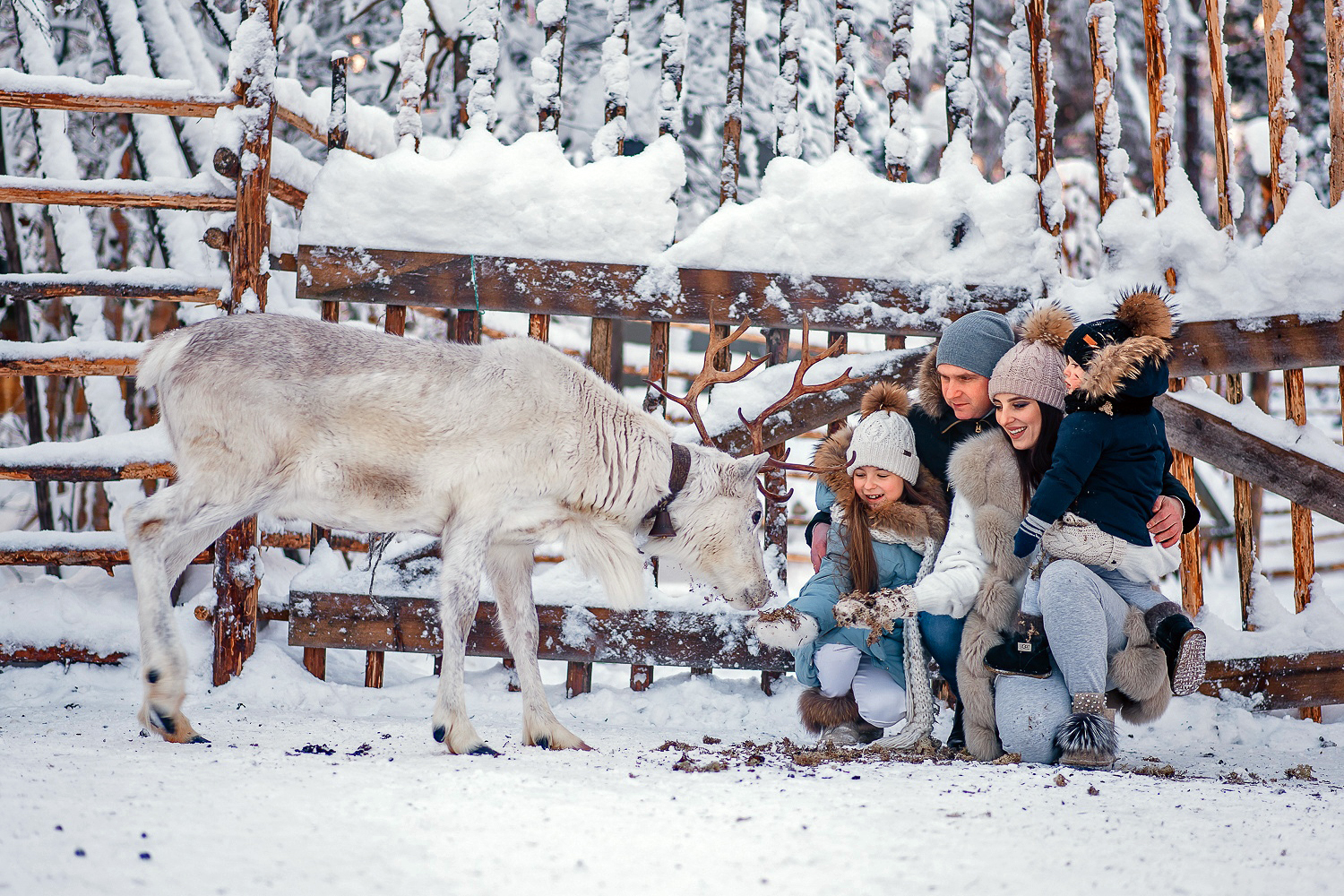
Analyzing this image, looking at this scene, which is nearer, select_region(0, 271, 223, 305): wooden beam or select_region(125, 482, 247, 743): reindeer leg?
select_region(125, 482, 247, 743): reindeer leg

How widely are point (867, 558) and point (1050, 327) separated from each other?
3.18 ft

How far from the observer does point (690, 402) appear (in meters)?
3.64

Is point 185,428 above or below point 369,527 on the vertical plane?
above

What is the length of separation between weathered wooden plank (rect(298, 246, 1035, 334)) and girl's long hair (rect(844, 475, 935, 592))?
0.95 metres

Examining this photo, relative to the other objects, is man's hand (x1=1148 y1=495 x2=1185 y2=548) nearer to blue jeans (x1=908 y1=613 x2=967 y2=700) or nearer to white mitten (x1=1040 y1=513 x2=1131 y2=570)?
white mitten (x1=1040 y1=513 x2=1131 y2=570)

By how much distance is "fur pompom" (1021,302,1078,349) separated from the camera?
3184 millimetres

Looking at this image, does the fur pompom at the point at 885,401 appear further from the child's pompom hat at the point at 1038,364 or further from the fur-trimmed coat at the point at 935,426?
the child's pompom hat at the point at 1038,364

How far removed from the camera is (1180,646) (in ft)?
9.52

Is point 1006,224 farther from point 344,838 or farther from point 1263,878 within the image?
point 344,838

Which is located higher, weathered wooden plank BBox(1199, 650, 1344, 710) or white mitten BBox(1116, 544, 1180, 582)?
white mitten BBox(1116, 544, 1180, 582)

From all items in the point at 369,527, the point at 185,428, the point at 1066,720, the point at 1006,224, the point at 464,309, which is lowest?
the point at 1066,720

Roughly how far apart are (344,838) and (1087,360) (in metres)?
2.45

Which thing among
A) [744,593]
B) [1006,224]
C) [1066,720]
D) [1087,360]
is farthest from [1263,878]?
[1006,224]

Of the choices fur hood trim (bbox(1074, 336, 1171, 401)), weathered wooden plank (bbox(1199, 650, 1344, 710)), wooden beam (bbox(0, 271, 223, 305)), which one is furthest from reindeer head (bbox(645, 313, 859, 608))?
wooden beam (bbox(0, 271, 223, 305))
